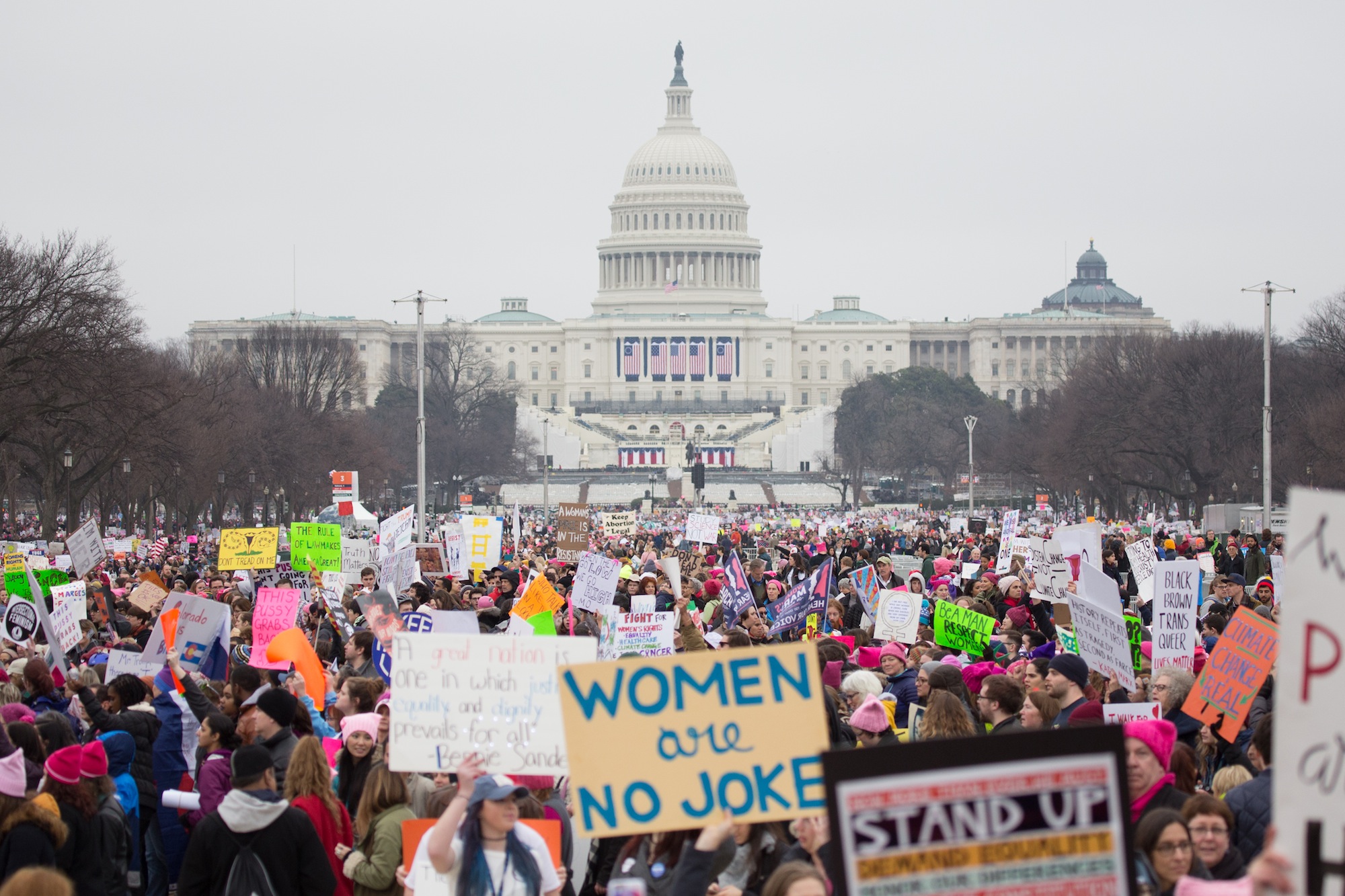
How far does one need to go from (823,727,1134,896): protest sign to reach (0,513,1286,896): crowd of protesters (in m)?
0.13

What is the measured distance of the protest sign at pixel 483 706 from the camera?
6.59 m

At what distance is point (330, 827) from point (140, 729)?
6.51 ft

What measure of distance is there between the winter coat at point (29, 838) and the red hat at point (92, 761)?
592 mm

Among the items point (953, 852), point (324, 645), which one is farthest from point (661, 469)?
point (953, 852)

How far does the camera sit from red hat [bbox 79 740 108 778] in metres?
7.50

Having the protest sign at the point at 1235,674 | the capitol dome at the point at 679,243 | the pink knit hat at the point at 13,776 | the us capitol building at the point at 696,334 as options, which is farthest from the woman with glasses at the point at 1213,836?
the capitol dome at the point at 679,243

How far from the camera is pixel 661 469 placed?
10975 centimetres

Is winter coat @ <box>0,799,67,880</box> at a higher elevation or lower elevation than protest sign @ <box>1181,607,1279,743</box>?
lower

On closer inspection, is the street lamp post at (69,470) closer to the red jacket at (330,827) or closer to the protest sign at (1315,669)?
the red jacket at (330,827)

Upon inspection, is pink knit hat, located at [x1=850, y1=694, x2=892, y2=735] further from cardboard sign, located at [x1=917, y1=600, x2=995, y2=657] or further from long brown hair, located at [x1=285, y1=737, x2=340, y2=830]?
cardboard sign, located at [x1=917, y1=600, x2=995, y2=657]

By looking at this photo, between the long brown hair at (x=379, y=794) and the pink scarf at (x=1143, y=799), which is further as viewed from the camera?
the long brown hair at (x=379, y=794)

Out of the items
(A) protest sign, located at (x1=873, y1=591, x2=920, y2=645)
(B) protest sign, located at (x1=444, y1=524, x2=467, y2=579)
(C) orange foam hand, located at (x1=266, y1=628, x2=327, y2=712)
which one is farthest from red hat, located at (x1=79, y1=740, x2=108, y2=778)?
(B) protest sign, located at (x1=444, y1=524, x2=467, y2=579)

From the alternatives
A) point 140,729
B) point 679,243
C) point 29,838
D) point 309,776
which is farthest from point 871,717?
point 679,243

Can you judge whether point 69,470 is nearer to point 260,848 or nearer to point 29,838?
point 29,838
